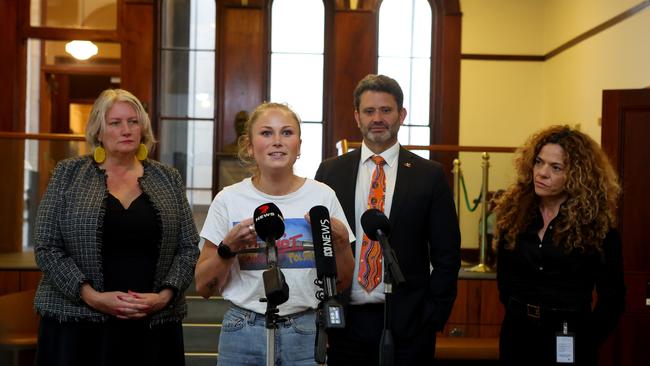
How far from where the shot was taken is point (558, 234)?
9.94 feet

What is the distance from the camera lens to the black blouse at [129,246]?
9.83 ft

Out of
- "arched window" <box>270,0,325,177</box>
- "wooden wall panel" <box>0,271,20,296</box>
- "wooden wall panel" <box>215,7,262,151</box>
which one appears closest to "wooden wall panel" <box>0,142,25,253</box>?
"wooden wall panel" <box>0,271,20,296</box>

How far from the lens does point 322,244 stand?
6.48 ft

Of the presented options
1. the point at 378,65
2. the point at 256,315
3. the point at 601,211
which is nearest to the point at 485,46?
the point at 378,65

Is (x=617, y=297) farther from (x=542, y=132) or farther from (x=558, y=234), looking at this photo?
(x=542, y=132)

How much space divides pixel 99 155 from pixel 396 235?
1138mm

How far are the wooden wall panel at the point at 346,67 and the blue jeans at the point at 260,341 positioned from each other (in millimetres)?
6270

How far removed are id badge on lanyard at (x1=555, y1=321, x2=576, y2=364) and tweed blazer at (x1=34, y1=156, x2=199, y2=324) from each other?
53.3 inches

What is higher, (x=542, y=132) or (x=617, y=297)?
(x=542, y=132)

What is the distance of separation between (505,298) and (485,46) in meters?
6.08

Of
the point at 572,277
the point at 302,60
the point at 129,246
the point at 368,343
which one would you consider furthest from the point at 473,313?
the point at 302,60

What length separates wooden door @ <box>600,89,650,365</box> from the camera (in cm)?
465

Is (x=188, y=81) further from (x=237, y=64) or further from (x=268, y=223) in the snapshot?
(x=268, y=223)

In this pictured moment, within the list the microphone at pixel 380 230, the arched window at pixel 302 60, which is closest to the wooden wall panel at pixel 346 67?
the arched window at pixel 302 60
